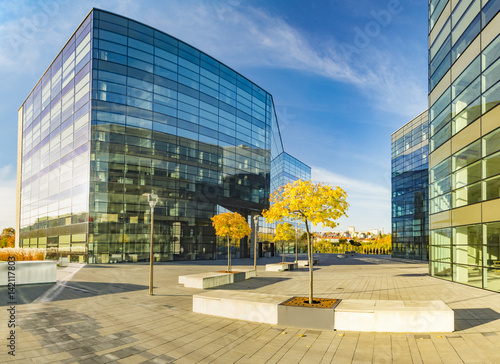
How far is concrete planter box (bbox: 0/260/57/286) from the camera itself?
18.4 meters

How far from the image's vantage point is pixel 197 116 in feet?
155

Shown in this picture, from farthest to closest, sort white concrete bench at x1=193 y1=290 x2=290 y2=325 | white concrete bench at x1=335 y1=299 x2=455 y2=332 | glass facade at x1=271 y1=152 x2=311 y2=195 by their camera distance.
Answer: glass facade at x1=271 y1=152 x2=311 y2=195
white concrete bench at x1=193 y1=290 x2=290 y2=325
white concrete bench at x1=335 y1=299 x2=455 y2=332

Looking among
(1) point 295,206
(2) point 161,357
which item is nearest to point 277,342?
(2) point 161,357

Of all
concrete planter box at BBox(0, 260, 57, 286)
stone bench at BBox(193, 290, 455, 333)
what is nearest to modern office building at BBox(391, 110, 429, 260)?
stone bench at BBox(193, 290, 455, 333)

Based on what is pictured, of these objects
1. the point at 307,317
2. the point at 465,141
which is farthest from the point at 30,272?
the point at 465,141

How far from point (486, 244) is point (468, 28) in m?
13.3

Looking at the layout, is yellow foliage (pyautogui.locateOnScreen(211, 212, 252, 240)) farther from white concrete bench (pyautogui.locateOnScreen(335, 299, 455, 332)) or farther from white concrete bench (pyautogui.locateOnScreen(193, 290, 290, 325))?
white concrete bench (pyautogui.locateOnScreen(335, 299, 455, 332))

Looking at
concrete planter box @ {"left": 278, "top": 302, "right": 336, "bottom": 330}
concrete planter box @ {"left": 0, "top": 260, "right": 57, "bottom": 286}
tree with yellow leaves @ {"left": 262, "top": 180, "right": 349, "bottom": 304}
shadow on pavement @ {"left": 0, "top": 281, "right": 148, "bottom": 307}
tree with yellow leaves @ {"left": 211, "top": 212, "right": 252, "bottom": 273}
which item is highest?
tree with yellow leaves @ {"left": 262, "top": 180, "right": 349, "bottom": 304}

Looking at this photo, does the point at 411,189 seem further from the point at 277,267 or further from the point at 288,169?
the point at 277,267

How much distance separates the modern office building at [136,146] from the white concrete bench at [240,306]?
30054mm

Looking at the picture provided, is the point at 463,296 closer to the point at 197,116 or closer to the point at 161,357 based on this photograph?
the point at 161,357

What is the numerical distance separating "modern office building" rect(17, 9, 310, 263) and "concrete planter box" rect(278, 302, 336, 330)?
→ 32893mm

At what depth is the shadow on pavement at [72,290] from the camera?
1516 cm

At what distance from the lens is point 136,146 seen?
41094 millimetres
